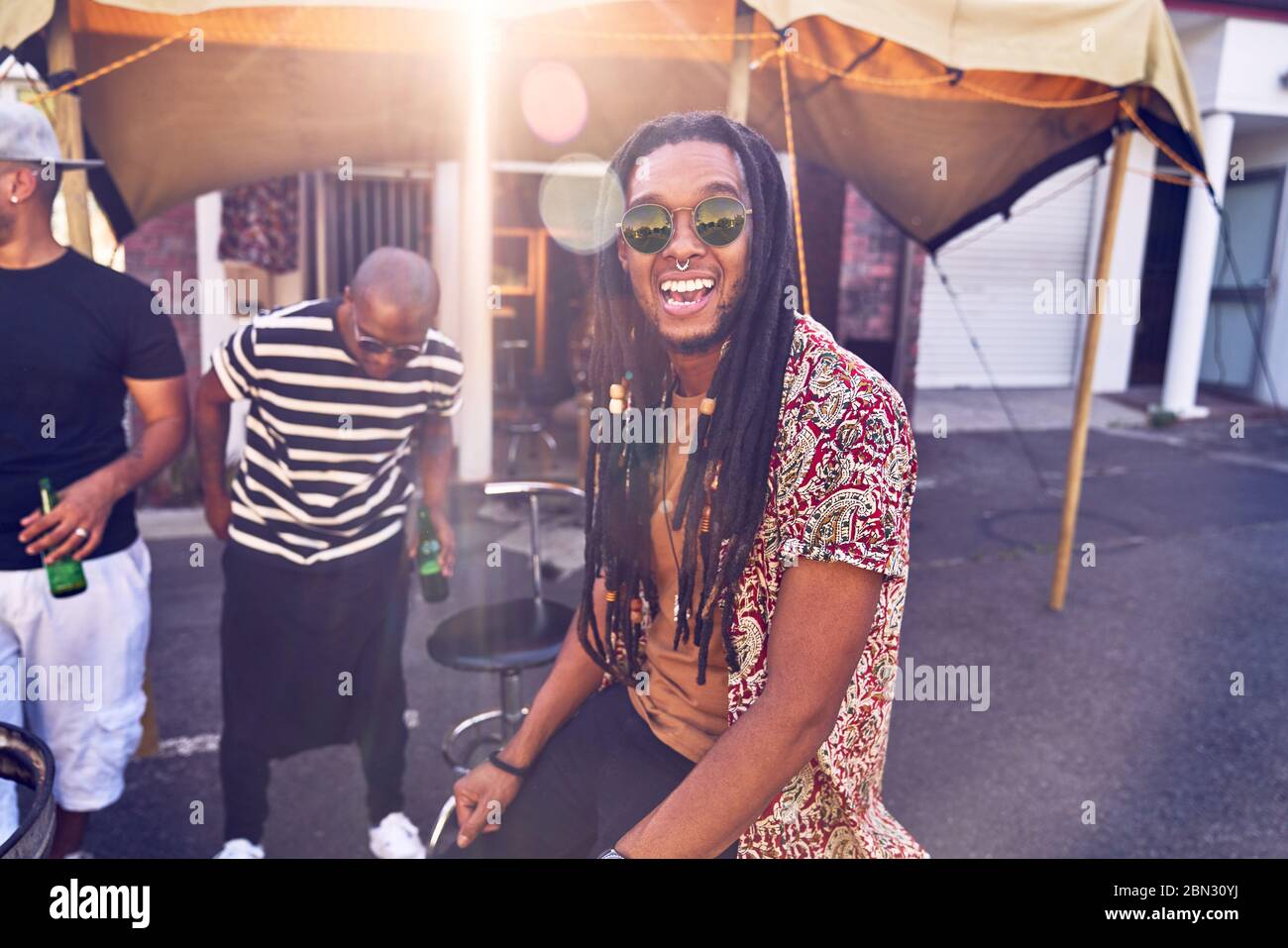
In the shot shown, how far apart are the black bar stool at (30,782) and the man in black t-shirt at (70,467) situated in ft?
3.96

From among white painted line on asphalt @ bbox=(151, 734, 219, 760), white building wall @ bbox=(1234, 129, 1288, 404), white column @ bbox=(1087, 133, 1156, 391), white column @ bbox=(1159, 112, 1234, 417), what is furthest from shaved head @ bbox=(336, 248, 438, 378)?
white building wall @ bbox=(1234, 129, 1288, 404)

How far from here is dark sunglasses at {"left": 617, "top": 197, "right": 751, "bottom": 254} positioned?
5.38 feet

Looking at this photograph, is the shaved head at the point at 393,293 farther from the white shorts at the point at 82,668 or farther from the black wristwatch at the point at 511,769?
the black wristwatch at the point at 511,769

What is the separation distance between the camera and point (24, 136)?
8.42 ft

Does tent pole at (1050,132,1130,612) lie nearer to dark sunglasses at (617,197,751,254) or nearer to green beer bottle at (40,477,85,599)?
dark sunglasses at (617,197,751,254)

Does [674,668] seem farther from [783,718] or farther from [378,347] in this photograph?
[378,347]

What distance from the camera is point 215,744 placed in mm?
4078

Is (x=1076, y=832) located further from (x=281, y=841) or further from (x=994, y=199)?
(x=994, y=199)

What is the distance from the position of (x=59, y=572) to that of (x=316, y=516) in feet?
2.53

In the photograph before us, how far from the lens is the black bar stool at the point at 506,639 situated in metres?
2.85

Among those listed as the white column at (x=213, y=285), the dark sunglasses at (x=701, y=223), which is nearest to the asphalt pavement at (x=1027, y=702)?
the white column at (x=213, y=285)

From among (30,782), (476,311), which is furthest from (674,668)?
(476,311)

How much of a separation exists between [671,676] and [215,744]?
10.4 ft
